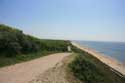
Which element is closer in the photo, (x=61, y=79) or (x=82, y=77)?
(x=61, y=79)

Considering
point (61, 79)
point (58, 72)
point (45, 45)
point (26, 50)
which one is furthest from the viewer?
point (45, 45)

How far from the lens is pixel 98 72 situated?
20.3 m

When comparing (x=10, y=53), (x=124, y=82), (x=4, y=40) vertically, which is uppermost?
(x=4, y=40)

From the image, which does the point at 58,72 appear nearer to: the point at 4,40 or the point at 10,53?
the point at 10,53

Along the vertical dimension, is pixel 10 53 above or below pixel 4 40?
below

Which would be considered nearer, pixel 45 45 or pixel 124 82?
pixel 124 82

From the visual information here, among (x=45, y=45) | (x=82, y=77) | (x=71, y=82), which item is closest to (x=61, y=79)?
(x=71, y=82)

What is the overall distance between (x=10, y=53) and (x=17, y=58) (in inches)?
51.8

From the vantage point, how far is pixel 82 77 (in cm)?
1756

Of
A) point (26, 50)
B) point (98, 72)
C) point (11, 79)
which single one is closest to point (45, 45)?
point (26, 50)

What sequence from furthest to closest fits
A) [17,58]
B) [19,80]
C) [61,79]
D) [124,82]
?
[17,58], [124,82], [61,79], [19,80]

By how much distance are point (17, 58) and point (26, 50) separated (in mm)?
4613

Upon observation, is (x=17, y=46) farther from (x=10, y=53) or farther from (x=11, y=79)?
(x=11, y=79)

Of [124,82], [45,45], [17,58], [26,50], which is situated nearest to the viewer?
[124,82]
